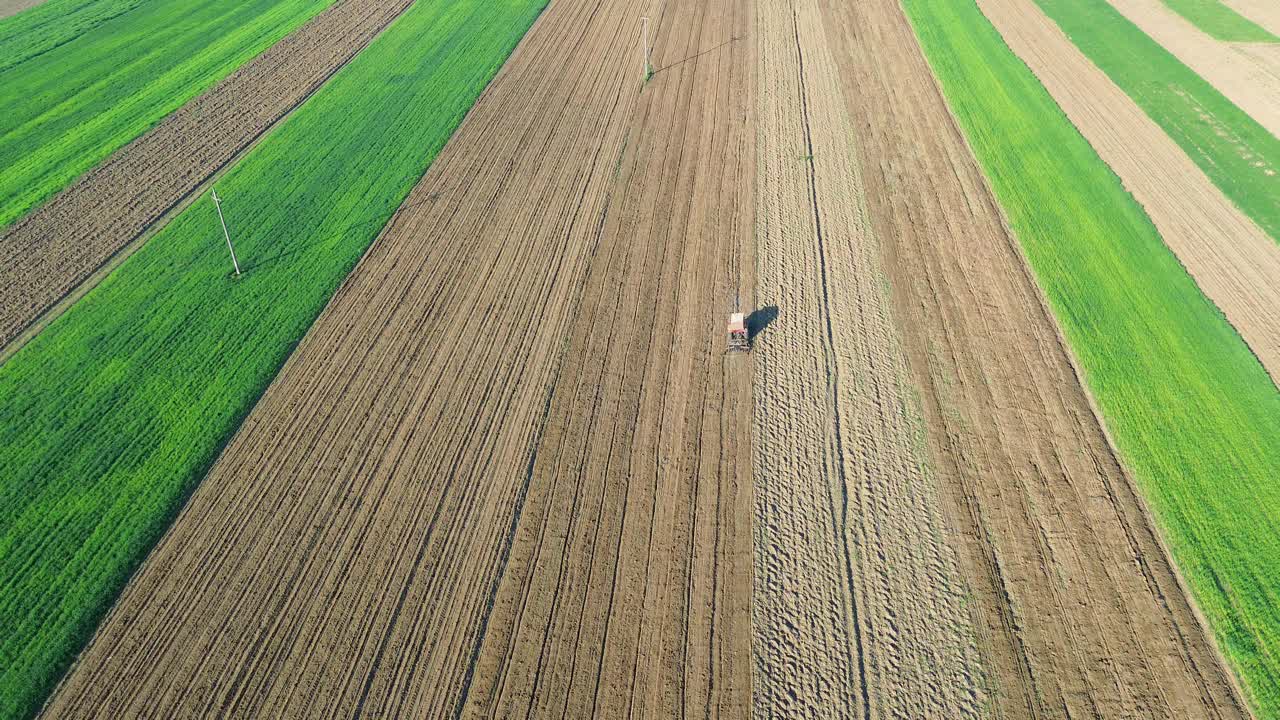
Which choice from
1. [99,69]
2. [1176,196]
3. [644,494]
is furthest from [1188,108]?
[99,69]

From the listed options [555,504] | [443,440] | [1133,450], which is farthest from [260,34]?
[1133,450]

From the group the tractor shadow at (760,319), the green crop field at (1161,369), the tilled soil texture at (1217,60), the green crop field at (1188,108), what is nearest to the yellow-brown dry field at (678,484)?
the tractor shadow at (760,319)

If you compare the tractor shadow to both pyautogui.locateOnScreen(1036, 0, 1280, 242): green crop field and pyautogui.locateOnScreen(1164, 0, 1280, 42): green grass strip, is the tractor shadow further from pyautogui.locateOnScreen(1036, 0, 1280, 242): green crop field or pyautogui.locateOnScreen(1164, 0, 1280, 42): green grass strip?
pyautogui.locateOnScreen(1164, 0, 1280, 42): green grass strip

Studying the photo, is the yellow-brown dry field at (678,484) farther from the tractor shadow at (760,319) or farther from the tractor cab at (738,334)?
the tractor cab at (738,334)

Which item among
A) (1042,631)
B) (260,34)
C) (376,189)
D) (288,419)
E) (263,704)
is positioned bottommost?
(1042,631)

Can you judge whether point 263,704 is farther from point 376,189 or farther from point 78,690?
point 376,189

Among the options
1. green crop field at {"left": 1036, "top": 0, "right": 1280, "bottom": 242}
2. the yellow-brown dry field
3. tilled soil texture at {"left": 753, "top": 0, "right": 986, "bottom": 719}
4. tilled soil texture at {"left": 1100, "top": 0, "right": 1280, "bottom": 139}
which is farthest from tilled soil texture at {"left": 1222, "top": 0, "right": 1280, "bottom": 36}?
tilled soil texture at {"left": 753, "top": 0, "right": 986, "bottom": 719}
